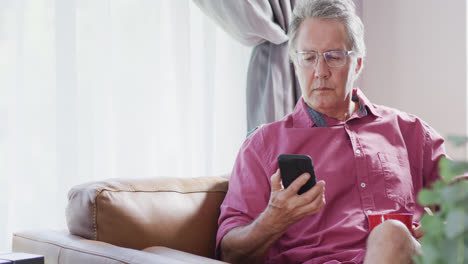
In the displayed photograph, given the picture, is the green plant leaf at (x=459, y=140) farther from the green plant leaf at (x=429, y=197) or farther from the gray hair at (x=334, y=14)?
the gray hair at (x=334, y=14)

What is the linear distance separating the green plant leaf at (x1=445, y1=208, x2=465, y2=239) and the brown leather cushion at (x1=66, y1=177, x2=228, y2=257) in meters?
1.27

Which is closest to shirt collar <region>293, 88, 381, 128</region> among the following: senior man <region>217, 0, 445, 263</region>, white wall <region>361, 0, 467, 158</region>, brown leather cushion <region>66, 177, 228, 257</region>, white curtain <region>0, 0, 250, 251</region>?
senior man <region>217, 0, 445, 263</region>

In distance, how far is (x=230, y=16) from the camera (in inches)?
106

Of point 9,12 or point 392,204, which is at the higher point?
point 9,12

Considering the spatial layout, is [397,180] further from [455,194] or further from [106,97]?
[455,194]

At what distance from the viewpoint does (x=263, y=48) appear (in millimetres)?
2887

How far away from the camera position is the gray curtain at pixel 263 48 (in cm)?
270

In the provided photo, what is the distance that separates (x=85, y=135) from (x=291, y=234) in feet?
3.34

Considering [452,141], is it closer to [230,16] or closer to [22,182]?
[22,182]

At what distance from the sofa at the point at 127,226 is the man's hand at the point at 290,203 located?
0.73ft

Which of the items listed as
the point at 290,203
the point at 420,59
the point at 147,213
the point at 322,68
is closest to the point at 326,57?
the point at 322,68

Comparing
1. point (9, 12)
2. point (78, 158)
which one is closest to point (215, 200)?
point (78, 158)

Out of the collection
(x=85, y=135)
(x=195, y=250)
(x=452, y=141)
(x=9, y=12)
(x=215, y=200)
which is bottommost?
(x=195, y=250)

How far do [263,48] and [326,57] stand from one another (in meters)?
0.95
